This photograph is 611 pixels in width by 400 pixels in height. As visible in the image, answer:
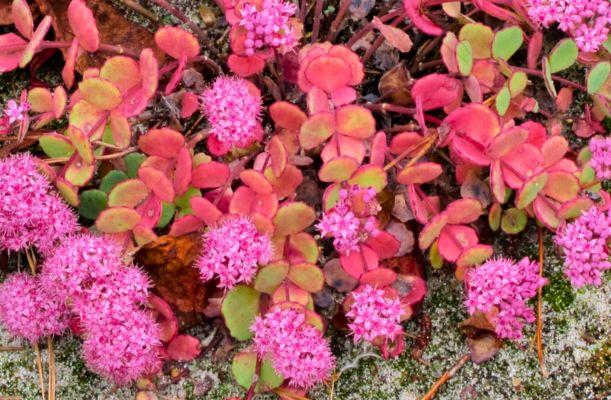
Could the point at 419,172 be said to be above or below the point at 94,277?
above

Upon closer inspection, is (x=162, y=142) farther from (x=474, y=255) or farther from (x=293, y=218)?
(x=474, y=255)

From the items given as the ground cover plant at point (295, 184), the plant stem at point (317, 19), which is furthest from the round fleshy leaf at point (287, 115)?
the plant stem at point (317, 19)

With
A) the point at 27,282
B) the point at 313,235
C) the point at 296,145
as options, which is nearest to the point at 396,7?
the point at 296,145

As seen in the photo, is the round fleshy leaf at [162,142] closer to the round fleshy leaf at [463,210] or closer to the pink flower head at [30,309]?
the pink flower head at [30,309]

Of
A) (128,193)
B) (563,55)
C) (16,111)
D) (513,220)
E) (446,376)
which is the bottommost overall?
(446,376)

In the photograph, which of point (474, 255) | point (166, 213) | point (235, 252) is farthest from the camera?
point (166, 213)

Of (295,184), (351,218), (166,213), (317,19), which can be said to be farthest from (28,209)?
(317,19)

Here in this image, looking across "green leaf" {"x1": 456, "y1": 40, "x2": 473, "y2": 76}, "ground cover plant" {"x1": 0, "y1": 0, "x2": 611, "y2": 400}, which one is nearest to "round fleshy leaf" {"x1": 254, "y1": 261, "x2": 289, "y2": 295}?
"ground cover plant" {"x1": 0, "y1": 0, "x2": 611, "y2": 400}

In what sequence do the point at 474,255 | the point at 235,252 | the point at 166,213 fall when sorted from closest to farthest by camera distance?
the point at 235,252 < the point at 474,255 < the point at 166,213
